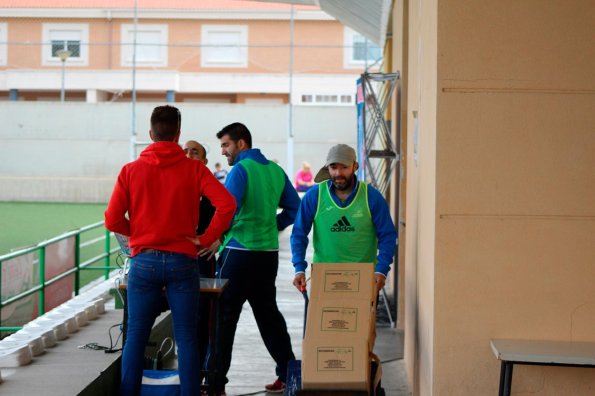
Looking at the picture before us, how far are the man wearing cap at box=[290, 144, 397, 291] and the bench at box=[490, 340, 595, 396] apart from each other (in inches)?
45.0

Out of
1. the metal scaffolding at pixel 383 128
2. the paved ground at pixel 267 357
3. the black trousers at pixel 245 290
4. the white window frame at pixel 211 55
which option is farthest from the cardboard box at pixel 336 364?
the white window frame at pixel 211 55

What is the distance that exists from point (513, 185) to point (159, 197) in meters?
1.73

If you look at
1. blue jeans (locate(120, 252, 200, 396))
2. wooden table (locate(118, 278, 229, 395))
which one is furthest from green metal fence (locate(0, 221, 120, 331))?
blue jeans (locate(120, 252, 200, 396))

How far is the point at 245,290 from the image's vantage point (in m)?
5.91

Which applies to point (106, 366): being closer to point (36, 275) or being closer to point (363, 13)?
point (36, 275)

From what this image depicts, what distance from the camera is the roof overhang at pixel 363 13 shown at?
12.1m

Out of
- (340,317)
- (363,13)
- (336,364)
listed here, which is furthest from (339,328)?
(363,13)

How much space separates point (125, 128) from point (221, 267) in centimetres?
2540

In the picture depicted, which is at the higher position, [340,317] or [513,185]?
[513,185]

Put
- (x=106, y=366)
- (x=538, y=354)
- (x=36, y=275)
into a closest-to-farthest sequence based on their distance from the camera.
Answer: (x=538, y=354)
(x=106, y=366)
(x=36, y=275)

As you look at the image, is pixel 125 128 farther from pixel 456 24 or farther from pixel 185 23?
pixel 456 24

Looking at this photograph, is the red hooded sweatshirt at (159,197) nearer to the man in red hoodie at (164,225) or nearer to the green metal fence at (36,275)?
the man in red hoodie at (164,225)

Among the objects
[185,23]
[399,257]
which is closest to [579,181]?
[399,257]

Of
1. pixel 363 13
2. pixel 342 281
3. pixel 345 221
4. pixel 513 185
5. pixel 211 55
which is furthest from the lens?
pixel 211 55
